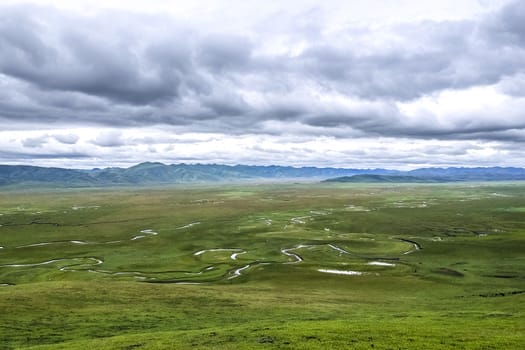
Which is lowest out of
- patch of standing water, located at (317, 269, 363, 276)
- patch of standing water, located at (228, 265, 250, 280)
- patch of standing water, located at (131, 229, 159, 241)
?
patch of standing water, located at (131, 229, 159, 241)

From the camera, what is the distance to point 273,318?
5053 cm

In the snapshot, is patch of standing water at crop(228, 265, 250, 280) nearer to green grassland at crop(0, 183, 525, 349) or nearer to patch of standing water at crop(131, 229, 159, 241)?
green grassland at crop(0, 183, 525, 349)

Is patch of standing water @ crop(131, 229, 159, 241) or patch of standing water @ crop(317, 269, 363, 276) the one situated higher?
patch of standing water @ crop(317, 269, 363, 276)

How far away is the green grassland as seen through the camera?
120ft

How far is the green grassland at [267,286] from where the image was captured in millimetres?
36656

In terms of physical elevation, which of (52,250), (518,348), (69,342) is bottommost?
(52,250)

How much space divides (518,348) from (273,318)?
2779 cm

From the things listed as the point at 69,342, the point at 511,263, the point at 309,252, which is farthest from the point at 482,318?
the point at 309,252

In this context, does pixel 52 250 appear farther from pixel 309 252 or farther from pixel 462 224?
pixel 462 224

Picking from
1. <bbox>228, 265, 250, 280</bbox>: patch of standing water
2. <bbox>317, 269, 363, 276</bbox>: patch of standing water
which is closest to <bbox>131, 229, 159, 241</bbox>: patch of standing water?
<bbox>228, 265, 250, 280</bbox>: patch of standing water

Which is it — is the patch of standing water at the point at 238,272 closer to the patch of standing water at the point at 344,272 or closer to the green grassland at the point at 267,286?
the green grassland at the point at 267,286

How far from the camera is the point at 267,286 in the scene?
273 ft

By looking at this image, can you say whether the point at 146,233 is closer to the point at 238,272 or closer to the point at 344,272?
the point at 238,272

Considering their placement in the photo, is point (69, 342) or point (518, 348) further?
point (69, 342)
